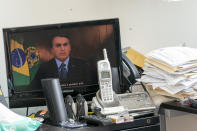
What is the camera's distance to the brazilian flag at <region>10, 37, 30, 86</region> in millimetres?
1542

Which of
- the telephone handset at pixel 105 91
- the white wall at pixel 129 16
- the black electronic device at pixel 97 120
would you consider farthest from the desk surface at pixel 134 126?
the white wall at pixel 129 16

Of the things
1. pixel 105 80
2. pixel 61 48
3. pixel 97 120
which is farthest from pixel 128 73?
pixel 97 120

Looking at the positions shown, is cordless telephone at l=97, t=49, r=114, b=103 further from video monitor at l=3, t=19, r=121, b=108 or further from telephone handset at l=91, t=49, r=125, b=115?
video monitor at l=3, t=19, r=121, b=108

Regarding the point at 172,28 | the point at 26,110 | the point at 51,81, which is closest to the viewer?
the point at 51,81

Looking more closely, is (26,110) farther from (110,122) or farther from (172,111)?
(172,111)

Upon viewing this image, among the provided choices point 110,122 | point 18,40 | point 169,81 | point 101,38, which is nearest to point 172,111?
point 169,81

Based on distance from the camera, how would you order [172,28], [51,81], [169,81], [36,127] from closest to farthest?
[36,127] < [51,81] < [169,81] < [172,28]

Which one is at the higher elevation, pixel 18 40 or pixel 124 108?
pixel 18 40

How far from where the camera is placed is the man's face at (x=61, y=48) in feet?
5.08

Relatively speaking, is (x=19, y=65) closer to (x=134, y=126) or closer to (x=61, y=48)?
(x=61, y=48)

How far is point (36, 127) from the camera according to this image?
120 cm

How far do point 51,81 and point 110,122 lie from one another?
0.30 m

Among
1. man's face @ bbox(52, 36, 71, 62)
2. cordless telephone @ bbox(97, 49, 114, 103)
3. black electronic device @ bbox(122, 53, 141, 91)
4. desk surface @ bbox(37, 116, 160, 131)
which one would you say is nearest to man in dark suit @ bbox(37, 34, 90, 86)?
man's face @ bbox(52, 36, 71, 62)

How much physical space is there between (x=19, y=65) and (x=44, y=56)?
0.13m
